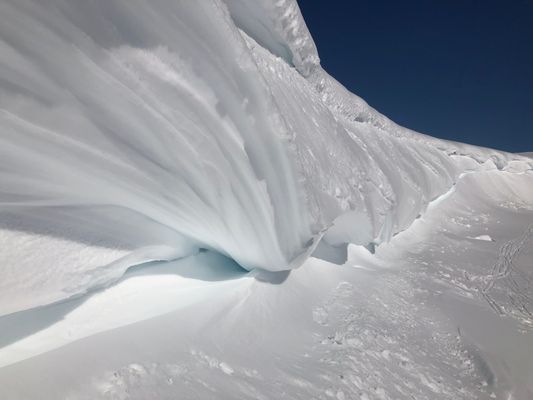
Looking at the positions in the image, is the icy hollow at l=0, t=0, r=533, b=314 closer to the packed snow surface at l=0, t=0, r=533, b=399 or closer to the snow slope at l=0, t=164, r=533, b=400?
the packed snow surface at l=0, t=0, r=533, b=399

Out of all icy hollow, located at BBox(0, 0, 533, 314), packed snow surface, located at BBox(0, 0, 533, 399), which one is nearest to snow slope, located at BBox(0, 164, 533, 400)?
packed snow surface, located at BBox(0, 0, 533, 399)

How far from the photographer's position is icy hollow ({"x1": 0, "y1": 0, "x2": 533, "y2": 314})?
0.97 m

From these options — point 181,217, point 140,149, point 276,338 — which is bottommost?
point 276,338

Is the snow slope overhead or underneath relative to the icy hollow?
underneath

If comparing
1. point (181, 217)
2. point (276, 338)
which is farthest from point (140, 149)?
point (276, 338)

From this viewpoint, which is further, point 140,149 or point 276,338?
point 276,338

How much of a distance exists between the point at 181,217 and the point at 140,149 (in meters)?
0.35

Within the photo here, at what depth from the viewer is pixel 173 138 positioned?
1284 millimetres

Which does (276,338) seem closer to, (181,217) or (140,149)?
(181,217)

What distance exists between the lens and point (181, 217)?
4.83 ft

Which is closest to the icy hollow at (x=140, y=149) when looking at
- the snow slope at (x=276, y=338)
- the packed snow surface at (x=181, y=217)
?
the packed snow surface at (x=181, y=217)

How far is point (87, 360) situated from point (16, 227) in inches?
16.5

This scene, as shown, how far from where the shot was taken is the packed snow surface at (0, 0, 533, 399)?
3.20 ft

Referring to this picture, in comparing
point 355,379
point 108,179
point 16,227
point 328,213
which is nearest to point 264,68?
point 328,213
